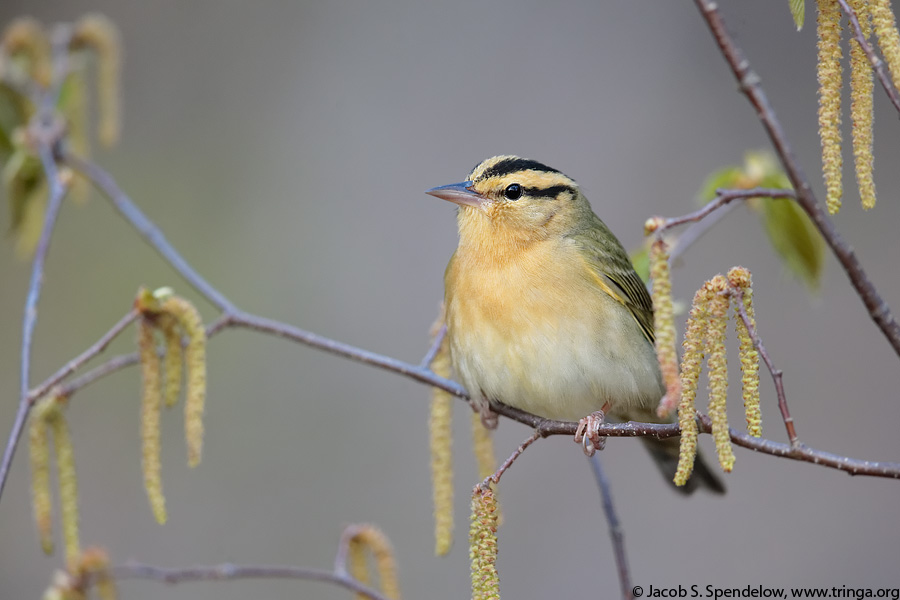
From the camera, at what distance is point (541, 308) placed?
13.4 ft

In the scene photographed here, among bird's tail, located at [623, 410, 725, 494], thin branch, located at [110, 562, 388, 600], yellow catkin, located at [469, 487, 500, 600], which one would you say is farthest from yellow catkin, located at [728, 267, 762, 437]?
bird's tail, located at [623, 410, 725, 494]

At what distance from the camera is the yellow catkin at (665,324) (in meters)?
2.05

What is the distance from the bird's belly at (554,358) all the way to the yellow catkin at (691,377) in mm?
1712

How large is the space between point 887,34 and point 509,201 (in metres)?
2.43

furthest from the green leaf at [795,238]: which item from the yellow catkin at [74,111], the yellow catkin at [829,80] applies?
the yellow catkin at [74,111]

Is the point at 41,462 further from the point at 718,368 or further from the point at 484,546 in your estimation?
the point at 718,368

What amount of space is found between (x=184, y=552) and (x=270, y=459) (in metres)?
0.96

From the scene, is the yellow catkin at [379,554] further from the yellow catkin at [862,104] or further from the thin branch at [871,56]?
the thin branch at [871,56]

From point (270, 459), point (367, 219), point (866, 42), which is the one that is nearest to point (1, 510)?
point (270, 459)

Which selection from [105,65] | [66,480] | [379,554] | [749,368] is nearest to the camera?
[749,368]

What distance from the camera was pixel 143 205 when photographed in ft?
26.3

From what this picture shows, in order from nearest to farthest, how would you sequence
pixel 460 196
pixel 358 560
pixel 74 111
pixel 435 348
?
pixel 358 560 < pixel 435 348 < pixel 74 111 < pixel 460 196

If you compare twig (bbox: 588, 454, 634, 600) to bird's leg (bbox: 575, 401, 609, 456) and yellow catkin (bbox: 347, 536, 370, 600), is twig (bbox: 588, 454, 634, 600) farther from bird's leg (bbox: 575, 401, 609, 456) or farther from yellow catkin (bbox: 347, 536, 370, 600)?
yellow catkin (bbox: 347, 536, 370, 600)

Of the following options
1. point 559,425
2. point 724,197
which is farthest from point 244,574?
point 724,197
